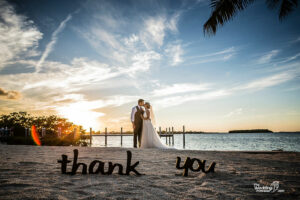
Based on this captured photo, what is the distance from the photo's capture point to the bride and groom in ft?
34.2

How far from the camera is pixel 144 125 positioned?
10.5m

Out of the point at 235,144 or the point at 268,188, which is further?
the point at 235,144

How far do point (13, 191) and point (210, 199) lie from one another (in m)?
2.53

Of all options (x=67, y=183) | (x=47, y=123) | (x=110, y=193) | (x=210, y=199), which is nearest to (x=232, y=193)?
(x=210, y=199)

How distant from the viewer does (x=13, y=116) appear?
1505 inches

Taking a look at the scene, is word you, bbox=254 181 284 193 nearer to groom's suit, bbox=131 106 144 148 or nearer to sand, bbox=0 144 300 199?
sand, bbox=0 144 300 199

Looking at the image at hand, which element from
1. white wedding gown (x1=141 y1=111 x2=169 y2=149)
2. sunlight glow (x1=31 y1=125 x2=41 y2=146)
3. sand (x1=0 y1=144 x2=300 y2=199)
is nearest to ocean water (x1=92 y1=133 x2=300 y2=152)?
sunlight glow (x1=31 y1=125 x2=41 y2=146)

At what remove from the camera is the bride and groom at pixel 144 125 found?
10.4 m

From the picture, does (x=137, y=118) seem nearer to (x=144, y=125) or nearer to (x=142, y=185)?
(x=144, y=125)

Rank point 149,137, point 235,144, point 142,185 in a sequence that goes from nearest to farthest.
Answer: point 142,185
point 149,137
point 235,144

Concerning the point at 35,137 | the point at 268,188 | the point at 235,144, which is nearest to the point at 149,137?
the point at 268,188

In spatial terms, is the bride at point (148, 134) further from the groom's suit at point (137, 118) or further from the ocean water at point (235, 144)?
the ocean water at point (235, 144)

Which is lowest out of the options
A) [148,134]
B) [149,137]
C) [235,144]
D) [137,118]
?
[235,144]

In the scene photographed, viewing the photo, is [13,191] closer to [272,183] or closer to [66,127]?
[272,183]
